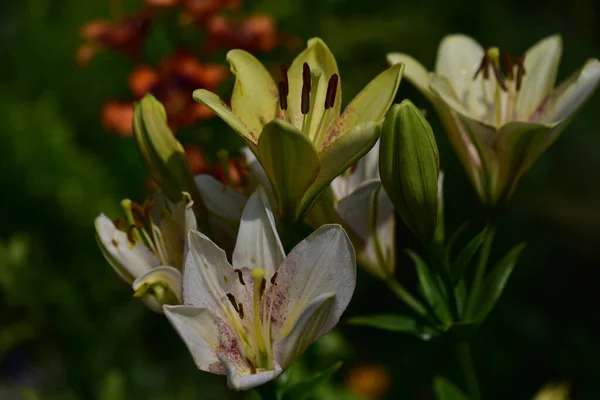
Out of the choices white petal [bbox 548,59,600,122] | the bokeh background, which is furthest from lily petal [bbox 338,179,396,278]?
the bokeh background

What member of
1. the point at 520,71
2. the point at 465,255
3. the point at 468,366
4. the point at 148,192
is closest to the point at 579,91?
the point at 520,71

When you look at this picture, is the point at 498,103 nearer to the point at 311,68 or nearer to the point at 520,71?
the point at 520,71

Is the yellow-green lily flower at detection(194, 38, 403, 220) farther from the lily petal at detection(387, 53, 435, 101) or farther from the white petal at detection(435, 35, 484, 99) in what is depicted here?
the white petal at detection(435, 35, 484, 99)

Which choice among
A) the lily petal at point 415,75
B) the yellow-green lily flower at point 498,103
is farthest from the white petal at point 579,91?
the lily petal at point 415,75

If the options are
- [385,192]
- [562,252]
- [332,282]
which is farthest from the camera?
[562,252]

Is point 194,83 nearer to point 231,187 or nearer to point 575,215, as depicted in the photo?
point 231,187

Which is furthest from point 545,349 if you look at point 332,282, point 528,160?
point 332,282

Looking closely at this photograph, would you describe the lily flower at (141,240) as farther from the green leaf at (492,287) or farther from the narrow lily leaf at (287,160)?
the green leaf at (492,287)
